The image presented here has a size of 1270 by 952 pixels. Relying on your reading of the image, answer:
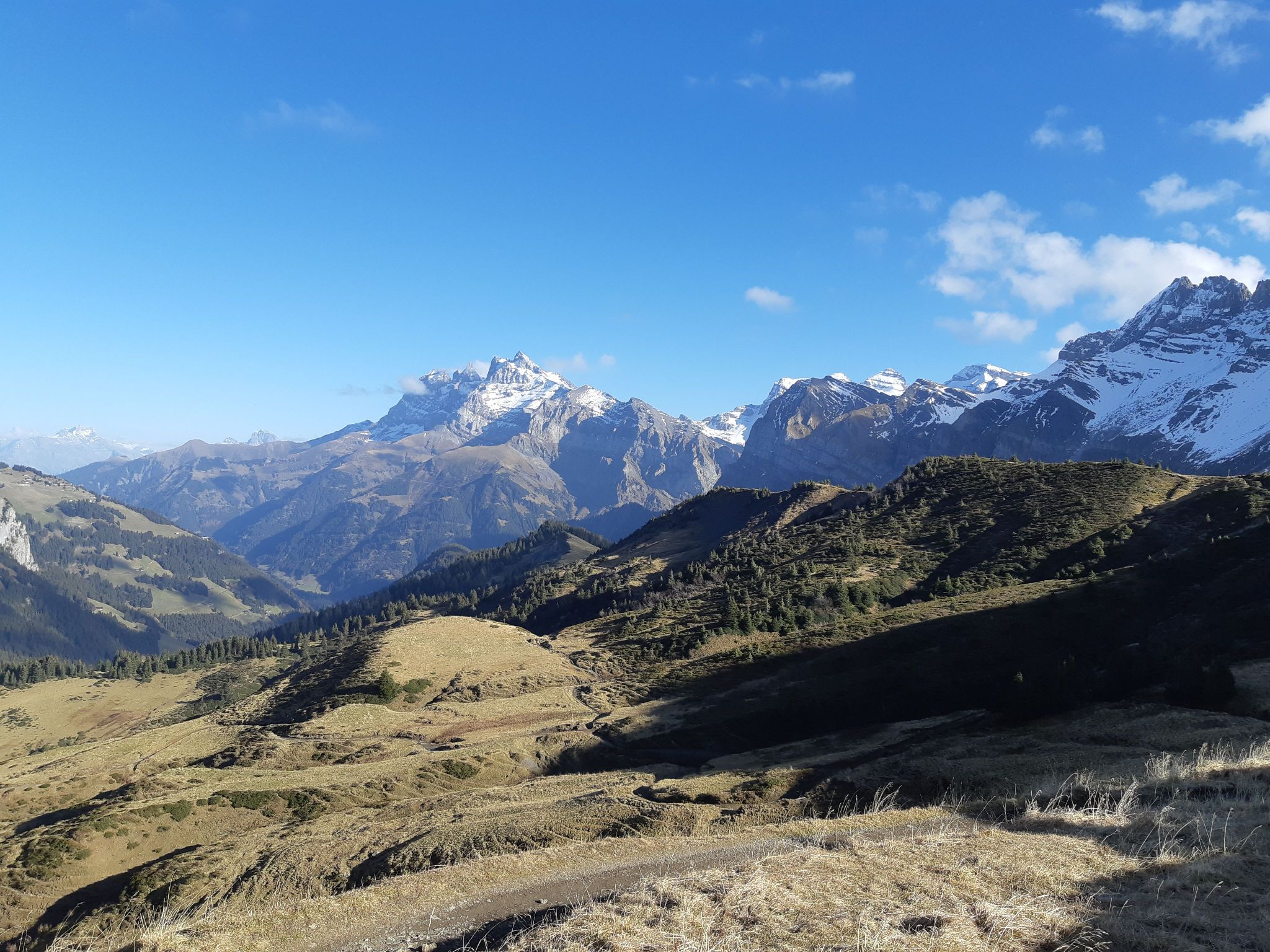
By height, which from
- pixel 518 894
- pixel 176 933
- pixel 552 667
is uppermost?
pixel 176 933

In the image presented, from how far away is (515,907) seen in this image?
21797mm

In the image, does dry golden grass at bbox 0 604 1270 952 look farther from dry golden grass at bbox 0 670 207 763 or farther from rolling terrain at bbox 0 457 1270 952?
dry golden grass at bbox 0 670 207 763

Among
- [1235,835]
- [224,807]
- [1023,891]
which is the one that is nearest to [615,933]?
[1023,891]

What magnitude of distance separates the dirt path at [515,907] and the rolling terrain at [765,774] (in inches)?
5.9

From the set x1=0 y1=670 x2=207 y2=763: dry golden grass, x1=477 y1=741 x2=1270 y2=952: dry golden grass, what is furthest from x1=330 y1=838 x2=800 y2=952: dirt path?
x1=0 y1=670 x2=207 y2=763: dry golden grass

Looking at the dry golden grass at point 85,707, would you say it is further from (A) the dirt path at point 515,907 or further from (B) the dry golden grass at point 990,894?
(B) the dry golden grass at point 990,894

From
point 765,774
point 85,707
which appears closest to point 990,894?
point 765,774

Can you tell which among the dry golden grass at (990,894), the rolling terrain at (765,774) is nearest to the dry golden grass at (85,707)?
the rolling terrain at (765,774)

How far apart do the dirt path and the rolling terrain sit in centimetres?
15

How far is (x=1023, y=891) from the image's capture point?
17172 millimetres

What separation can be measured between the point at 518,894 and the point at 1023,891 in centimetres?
1449

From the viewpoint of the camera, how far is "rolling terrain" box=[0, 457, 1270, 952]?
59.1 ft

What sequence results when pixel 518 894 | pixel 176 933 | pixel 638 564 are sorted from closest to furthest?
pixel 176 933 < pixel 518 894 < pixel 638 564

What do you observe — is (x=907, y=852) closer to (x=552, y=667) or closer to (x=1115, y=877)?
(x=1115, y=877)
